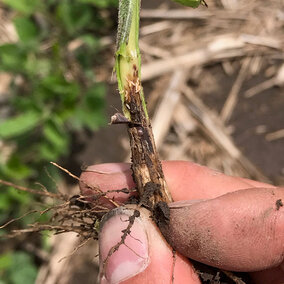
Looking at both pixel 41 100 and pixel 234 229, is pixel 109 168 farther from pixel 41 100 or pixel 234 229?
pixel 41 100

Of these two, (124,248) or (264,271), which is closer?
(124,248)

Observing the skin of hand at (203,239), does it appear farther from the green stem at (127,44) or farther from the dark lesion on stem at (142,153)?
the green stem at (127,44)

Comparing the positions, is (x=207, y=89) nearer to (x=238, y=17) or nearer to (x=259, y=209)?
(x=238, y=17)

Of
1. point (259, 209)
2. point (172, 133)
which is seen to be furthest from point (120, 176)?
point (172, 133)

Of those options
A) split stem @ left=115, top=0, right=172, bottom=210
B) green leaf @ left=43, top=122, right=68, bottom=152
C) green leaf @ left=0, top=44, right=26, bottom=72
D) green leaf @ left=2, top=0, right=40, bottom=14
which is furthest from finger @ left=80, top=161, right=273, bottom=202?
green leaf @ left=2, top=0, right=40, bottom=14

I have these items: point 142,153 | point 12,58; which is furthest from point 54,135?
point 142,153

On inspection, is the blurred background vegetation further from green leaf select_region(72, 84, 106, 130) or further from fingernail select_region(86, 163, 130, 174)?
fingernail select_region(86, 163, 130, 174)

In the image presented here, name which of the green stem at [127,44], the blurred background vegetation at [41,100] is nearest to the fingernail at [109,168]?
the green stem at [127,44]
